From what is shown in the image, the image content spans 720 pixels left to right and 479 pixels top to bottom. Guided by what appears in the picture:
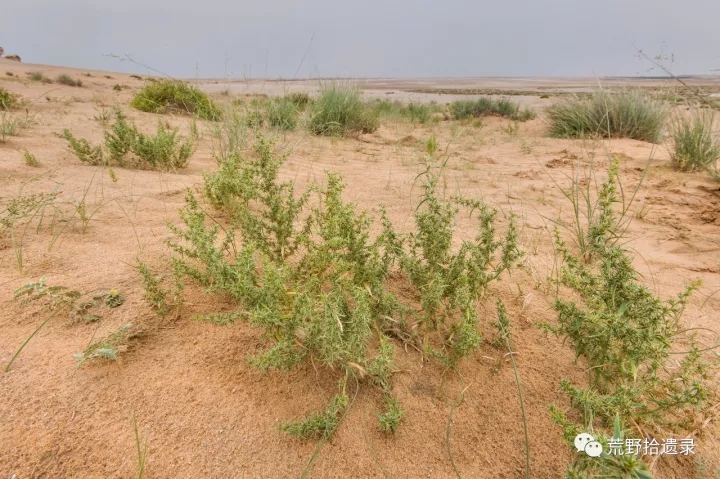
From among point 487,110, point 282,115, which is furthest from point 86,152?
point 487,110

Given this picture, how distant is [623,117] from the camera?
675 cm

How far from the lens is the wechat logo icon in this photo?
90 cm

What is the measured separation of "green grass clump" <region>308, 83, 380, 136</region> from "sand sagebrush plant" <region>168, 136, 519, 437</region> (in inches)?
204

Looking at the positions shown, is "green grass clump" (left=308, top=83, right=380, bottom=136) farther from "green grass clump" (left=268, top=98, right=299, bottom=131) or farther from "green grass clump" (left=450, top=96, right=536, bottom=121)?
"green grass clump" (left=450, top=96, right=536, bottom=121)

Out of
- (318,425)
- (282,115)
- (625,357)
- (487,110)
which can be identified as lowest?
(318,425)

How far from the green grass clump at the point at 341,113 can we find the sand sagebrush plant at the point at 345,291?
5.19m

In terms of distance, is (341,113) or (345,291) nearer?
(345,291)

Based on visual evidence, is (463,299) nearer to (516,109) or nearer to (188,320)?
(188,320)

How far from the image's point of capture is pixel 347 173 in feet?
14.6

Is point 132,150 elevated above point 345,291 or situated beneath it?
elevated above

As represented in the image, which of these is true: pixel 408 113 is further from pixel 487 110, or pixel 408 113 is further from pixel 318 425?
pixel 318 425

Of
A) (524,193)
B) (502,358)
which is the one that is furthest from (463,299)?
(524,193)

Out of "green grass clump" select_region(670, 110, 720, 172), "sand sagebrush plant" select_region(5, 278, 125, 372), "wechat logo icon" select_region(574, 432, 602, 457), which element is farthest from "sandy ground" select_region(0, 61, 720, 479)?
"green grass clump" select_region(670, 110, 720, 172)

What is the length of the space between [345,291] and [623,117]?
22.6 ft
